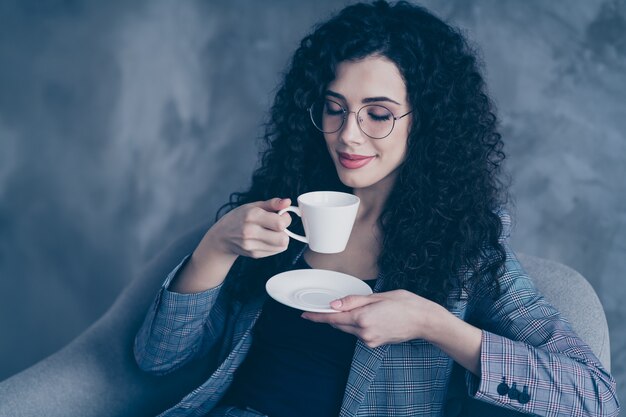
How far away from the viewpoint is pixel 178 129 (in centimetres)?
211

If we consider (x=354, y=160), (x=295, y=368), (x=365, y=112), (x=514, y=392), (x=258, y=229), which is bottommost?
(x=295, y=368)

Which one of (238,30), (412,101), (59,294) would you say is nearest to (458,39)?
(412,101)

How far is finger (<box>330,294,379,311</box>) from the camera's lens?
1043 millimetres

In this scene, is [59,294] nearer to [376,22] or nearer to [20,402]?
[20,402]

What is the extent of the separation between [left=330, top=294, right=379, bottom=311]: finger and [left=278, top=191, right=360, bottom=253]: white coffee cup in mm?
109

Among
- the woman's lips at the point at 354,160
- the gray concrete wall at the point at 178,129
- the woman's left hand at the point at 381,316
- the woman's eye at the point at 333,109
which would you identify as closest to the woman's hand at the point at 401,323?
the woman's left hand at the point at 381,316

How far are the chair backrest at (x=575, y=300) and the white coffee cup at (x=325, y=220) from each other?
0.57 metres

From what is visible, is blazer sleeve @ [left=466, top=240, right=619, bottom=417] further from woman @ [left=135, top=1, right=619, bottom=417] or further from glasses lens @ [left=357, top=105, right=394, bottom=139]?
glasses lens @ [left=357, top=105, right=394, bottom=139]

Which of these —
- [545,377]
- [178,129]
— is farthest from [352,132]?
[178,129]

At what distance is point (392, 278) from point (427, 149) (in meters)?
0.30

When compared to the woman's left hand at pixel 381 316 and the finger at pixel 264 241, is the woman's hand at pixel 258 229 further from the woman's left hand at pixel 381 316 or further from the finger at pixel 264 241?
the woman's left hand at pixel 381 316

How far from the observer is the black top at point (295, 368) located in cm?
125

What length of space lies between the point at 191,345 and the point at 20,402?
39cm

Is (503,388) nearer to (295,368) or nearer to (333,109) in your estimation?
(295,368)
